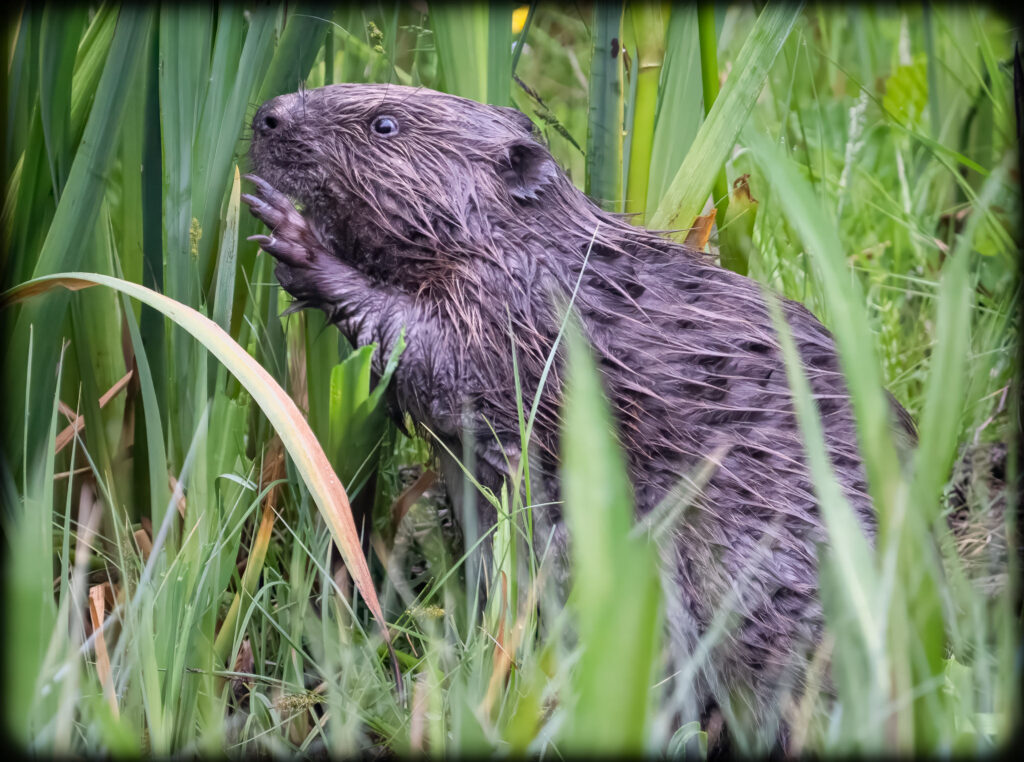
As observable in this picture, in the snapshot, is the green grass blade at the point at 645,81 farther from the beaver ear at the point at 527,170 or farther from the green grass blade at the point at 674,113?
the beaver ear at the point at 527,170

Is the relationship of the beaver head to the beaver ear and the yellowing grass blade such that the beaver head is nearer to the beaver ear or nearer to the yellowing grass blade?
the beaver ear

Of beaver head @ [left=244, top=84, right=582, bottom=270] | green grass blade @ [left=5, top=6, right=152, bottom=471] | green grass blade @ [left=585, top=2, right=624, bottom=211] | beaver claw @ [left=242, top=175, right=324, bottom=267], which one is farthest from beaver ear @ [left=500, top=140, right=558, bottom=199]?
green grass blade @ [left=5, top=6, right=152, bottom=471]

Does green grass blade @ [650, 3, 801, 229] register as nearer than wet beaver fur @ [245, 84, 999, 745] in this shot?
No

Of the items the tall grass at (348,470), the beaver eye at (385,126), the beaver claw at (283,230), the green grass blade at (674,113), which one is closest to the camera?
the tall grass at (348,470)

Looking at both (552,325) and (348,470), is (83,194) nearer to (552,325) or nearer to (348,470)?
(348,470)

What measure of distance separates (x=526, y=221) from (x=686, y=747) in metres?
1.09

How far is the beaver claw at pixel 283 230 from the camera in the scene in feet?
5.92

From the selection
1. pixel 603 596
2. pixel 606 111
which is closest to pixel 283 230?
pixel 606 111

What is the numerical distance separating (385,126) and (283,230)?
0.33 m

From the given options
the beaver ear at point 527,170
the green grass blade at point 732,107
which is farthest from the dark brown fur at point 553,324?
the green grass blade at point 732,107

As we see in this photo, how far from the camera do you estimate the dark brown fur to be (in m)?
1.67

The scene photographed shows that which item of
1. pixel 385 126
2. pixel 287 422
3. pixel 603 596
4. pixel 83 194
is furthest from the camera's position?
pixel 385 126

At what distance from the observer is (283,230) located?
1.83 m

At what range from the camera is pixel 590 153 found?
2115mm
